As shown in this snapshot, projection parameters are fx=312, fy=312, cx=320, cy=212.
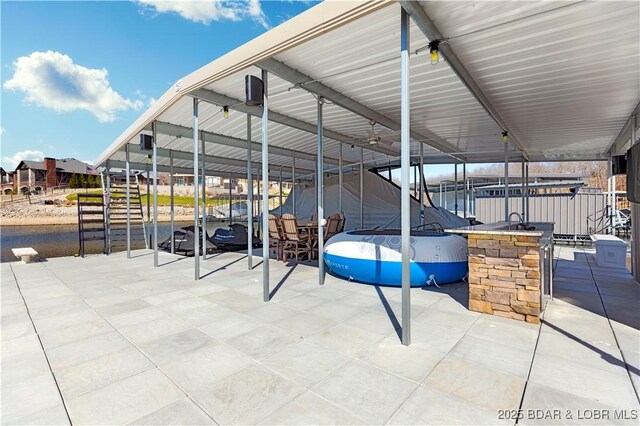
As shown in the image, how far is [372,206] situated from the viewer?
1070 centimetres

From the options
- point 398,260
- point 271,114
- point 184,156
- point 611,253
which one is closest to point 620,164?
point 611,253

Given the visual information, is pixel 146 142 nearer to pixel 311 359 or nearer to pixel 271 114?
pixel 271 114

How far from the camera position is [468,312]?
3457 mm

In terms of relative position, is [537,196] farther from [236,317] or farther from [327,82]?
[236,317]

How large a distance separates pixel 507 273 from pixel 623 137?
634 cm

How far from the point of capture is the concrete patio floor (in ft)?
5.95

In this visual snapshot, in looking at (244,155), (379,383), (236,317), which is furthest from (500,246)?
(244,155)

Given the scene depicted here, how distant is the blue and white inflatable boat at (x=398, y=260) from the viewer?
14.9ft

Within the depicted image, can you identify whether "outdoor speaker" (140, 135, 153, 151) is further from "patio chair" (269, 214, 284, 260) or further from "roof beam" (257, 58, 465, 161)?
"roof beam" (257, 58, 465, 161)

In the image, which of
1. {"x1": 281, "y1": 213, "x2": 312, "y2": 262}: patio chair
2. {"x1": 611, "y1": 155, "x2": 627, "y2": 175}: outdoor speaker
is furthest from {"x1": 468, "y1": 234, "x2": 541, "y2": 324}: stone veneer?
{"x1": 611, "y1": 155, "x2": 627, "y2": 175}: outdoor speaker

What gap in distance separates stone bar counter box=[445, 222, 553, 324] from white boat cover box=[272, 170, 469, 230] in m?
5.88

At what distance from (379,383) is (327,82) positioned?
3923mm

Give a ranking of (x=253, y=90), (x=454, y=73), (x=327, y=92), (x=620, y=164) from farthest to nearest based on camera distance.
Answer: (x=620, y=164) < (x=327, y=92) < (x=454, y=73) < (x=253, y=90)

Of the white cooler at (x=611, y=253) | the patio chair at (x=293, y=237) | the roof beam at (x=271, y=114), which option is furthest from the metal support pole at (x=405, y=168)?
the white cooler at (x=611, y=253)
